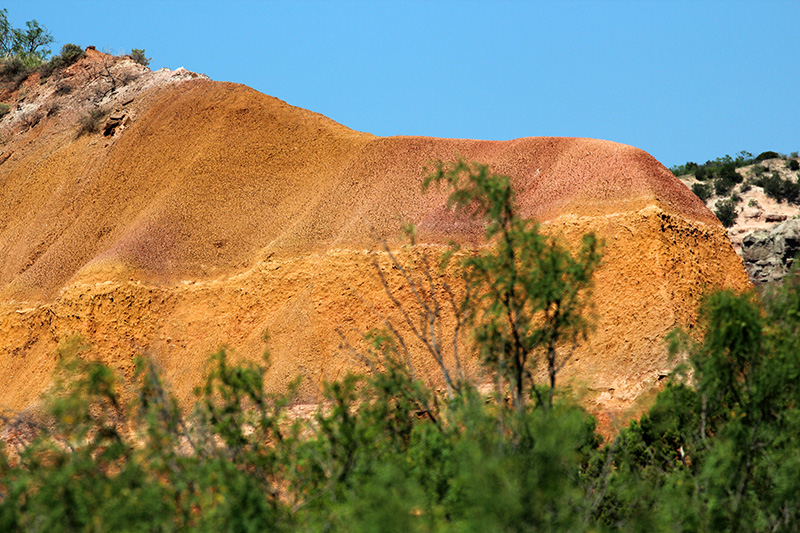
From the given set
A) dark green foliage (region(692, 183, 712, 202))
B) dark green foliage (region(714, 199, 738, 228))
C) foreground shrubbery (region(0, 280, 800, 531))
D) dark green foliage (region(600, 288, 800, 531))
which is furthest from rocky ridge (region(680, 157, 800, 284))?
foreground shrubbery (region(0, 280, 800, 531))

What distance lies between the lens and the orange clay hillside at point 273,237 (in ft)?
71.1

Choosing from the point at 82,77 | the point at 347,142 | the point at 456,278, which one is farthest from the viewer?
the point at 82,77

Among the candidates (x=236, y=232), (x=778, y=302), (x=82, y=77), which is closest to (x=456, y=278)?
(x=236, y=232)

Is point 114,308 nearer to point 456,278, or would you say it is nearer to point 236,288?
point 236,288

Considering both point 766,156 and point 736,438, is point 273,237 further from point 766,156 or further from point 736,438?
point 766,156

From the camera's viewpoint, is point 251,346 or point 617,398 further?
point 251,346

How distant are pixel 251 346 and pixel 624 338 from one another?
10698 mm

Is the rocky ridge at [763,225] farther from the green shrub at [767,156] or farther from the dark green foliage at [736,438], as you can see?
the dark green foliage at [736,438]

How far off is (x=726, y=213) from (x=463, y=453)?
4646 centimetres

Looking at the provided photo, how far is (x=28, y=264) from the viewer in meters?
30.3

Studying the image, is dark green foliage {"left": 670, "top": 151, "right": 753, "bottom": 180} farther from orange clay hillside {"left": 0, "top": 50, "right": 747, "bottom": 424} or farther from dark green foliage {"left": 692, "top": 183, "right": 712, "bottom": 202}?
orange clay hillside {"left": 0, "top": 50, "right": 747, "bottom": 424}

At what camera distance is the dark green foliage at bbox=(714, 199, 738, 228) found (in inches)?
2020

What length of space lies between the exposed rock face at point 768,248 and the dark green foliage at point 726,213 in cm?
665

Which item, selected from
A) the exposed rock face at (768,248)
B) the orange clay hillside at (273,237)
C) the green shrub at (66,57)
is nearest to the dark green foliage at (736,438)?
the orange clay hillside at (273,237)
